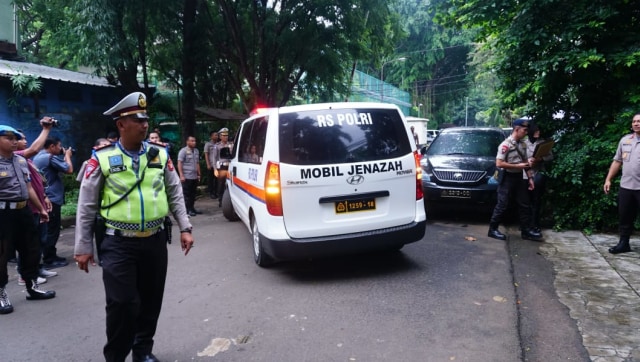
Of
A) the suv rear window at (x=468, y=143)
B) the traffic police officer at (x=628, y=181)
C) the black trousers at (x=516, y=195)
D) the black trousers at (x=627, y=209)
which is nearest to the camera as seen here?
the traffic police officer at (x=628, y=181)

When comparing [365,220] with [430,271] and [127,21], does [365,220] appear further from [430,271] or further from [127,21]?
[127,21]

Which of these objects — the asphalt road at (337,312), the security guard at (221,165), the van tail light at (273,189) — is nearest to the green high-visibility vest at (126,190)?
the asphalt road at (337,312)

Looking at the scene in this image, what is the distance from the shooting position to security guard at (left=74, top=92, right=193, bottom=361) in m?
2.74

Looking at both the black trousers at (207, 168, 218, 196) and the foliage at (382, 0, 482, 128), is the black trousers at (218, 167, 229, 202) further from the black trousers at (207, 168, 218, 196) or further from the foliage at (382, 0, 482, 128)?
the foliage at (382, 0, 482, 128)

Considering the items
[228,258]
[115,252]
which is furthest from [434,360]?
[228,258]

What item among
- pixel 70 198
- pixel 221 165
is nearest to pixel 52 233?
pixel 221 165

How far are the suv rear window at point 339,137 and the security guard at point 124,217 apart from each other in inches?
72.9

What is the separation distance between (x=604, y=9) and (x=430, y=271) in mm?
4628

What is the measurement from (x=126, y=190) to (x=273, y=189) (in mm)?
1914

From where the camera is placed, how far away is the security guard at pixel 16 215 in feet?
13.7

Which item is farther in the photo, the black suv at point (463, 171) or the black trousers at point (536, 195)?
the black suv at point (463, 171)

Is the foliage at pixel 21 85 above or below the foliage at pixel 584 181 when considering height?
above

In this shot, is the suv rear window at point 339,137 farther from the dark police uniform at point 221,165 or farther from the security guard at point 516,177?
the dark police uniform at point 221,165

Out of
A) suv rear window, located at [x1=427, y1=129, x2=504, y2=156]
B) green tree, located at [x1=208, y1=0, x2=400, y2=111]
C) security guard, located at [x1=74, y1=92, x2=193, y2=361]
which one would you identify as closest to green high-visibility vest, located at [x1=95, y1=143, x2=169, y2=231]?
security guard, located at [x1=74, y1=92, x2=193, y2=361]
